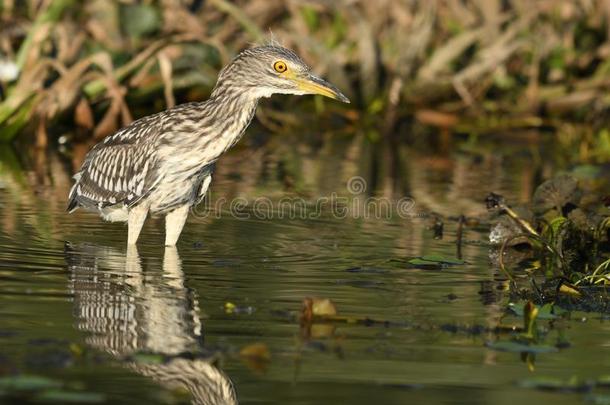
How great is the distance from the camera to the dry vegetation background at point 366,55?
16891 millimetres

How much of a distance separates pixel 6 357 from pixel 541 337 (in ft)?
9.55

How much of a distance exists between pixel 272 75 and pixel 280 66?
9 cm

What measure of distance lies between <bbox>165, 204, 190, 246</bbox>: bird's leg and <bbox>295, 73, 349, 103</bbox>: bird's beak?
132cm

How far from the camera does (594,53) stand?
66.6ft

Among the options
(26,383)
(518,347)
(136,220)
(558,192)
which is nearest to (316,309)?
(518,347)

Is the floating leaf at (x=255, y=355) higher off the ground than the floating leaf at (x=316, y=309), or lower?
lower

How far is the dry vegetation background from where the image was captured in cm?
1689

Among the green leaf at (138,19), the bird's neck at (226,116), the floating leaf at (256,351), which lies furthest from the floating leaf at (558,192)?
the green leaf at (138,19)

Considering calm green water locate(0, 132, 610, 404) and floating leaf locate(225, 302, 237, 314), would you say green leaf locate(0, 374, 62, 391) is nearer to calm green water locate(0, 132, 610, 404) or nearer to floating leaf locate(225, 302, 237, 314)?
calm green water locate(0, 132, 610, 404)

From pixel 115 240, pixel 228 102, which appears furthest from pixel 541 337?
pixel 115 240

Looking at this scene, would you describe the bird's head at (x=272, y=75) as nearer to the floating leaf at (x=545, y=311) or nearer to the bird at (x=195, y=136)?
the bird at (x=195, y=136)

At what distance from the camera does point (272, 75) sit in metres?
10.2

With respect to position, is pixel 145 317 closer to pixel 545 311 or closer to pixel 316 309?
pixel 316 309

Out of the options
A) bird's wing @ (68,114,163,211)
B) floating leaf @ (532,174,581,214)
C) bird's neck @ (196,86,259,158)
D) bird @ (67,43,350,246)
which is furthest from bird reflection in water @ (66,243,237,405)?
floating leaf @ (532,174,581,214)
